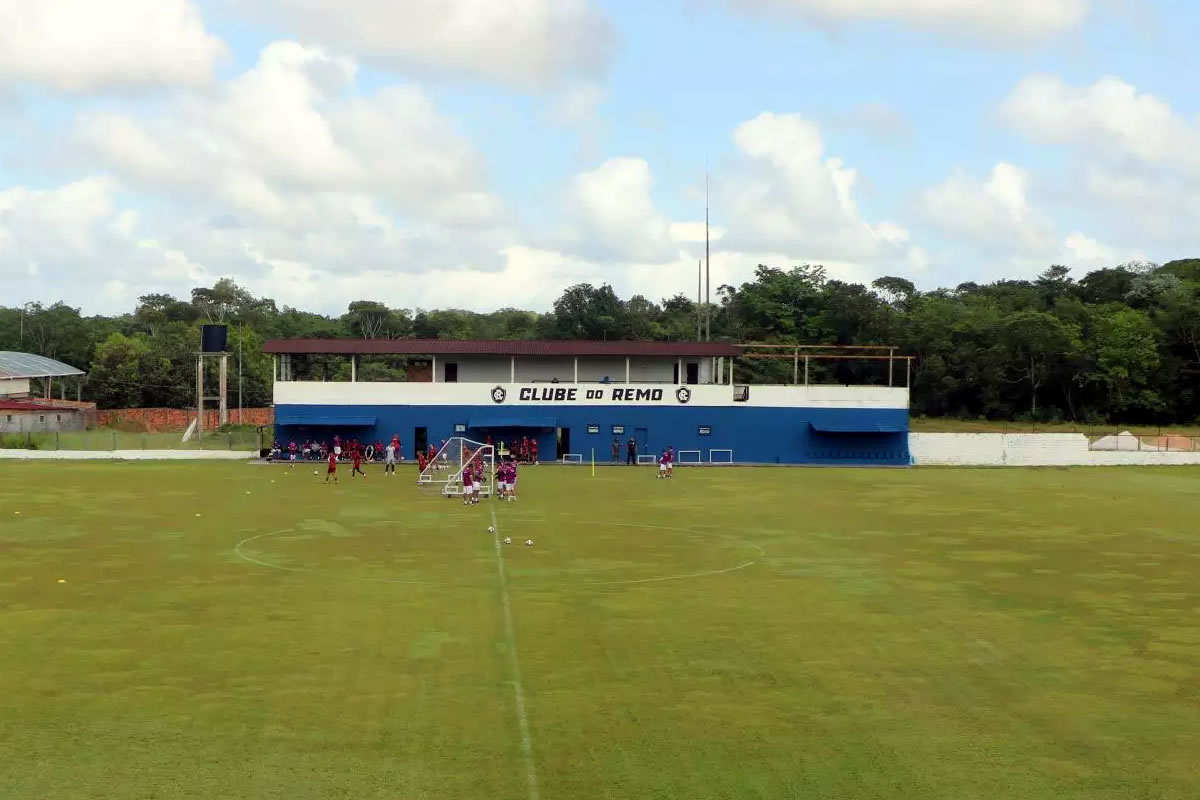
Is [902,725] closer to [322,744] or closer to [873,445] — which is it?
[322,744]

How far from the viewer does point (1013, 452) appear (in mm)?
71250

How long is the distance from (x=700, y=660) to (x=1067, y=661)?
6.40 metres

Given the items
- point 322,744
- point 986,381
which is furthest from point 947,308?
point 322,744

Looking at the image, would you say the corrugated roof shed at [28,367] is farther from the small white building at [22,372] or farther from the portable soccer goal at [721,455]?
the portable soccer goal at [721,455]

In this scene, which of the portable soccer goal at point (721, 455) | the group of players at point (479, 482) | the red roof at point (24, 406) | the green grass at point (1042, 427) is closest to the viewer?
the group of players at point (479, 482)

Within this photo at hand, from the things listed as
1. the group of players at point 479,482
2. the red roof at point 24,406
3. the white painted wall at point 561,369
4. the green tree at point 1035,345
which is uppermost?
the green tree at point 1035,345

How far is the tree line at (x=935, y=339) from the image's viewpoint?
3947 inches

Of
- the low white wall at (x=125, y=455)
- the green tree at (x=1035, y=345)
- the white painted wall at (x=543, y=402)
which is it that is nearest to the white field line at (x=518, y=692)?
the white painted wall at (x=543, y=402)

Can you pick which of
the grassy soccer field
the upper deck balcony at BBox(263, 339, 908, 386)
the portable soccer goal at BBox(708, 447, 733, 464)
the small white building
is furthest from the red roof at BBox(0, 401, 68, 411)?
the grassy soccer field

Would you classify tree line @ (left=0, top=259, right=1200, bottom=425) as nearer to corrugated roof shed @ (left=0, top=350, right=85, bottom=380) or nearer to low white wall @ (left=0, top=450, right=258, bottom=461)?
corrugated roof shed @ (left=0, top=350, right=85, bottom=380)

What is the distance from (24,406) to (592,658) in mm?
79458

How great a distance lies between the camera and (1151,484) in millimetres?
58188

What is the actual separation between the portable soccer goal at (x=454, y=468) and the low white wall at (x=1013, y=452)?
30.4 meters

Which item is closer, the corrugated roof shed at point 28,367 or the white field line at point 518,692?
the white field line at point 518,692
